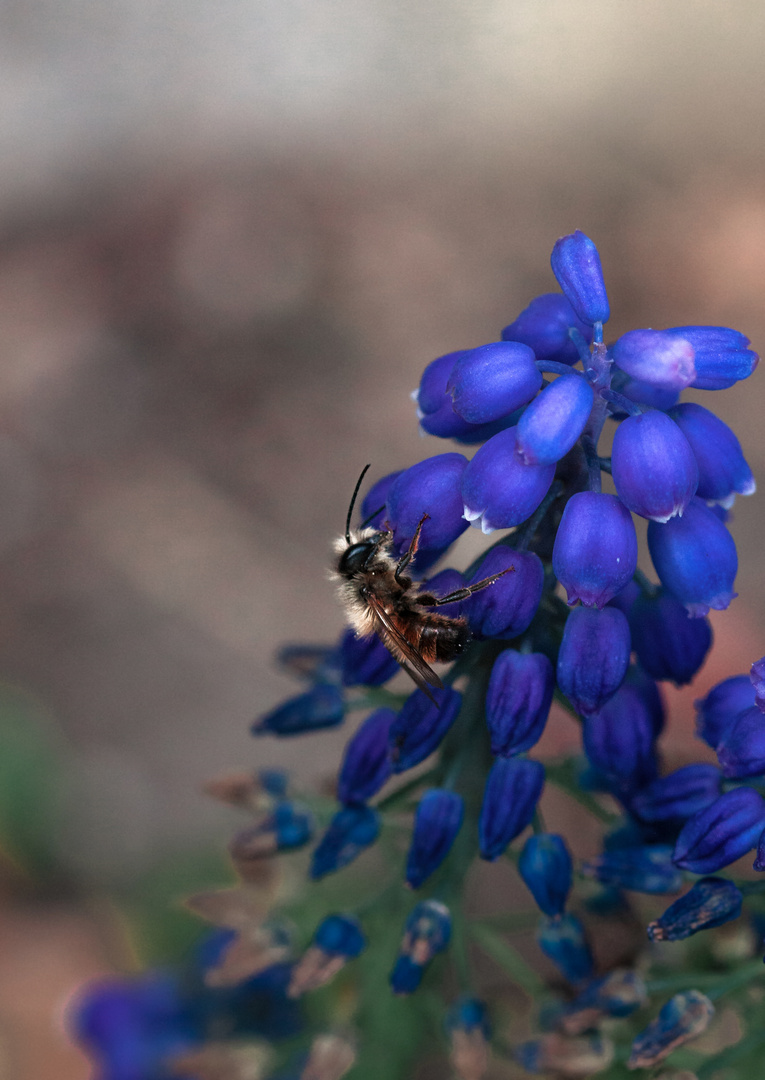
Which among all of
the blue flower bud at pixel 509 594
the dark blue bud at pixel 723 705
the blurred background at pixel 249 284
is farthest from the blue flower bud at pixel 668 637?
the blurred background at pixel 249 284

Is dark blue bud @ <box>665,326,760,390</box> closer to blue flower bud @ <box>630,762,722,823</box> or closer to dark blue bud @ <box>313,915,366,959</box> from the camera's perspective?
blue flower bud @ <box>630,762,722,823</box>

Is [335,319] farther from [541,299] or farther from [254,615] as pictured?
[541,299]

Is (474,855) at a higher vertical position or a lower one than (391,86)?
lower

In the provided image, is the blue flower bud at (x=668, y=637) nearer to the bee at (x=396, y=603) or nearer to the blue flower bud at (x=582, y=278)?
the bee at (x=396, y=603)

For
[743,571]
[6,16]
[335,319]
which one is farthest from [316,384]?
[6,16]

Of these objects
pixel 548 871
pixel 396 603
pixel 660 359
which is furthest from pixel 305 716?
pixel 660 359

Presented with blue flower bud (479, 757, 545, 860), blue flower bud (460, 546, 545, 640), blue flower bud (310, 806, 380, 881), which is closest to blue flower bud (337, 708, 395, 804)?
blue flower bud (310, 806, 380, 881)
